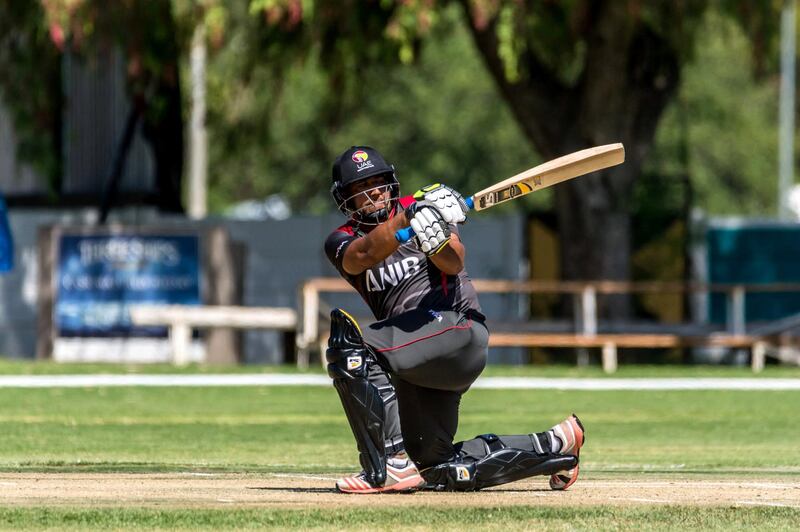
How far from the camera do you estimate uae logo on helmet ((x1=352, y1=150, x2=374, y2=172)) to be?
313 inches

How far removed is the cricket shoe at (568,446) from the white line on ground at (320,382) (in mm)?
10139

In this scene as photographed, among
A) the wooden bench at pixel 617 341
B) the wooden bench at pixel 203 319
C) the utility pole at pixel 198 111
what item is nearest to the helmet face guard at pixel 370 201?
the wooden bench at pixel 617 341

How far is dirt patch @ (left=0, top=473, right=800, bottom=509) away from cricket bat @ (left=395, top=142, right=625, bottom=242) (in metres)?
1.42

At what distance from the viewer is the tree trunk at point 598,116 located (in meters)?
23.1

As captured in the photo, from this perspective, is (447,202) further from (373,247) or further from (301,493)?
(301,493)

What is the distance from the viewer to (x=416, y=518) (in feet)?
23.0

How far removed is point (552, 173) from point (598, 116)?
50.1 ft

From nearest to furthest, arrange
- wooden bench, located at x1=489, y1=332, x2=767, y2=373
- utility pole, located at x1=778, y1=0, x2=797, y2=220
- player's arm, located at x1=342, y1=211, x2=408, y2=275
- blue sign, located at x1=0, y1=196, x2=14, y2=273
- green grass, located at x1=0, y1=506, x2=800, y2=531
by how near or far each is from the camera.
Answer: green grass, located at x1=0, y1=506, x2=800, y2=531 < player's arm, located at x1=342, y1=211, x2=408, y2=275 < blue sign, located at x1=0, y1=196, x2=14, y2=273 < wooden bench, located at x1=489, y1=332, x2=767, y2=373 < utility pole, located at x1=778, y1=0, x2=797, y2=220

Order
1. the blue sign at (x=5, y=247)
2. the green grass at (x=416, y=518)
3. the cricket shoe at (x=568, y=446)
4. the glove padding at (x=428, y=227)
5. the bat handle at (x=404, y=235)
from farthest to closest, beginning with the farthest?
1. the blue sign at (x=5, y=247)
2. the cricket shoe at (x=568, y=446)
3. the bat handle at (x=404, y=235)
4. the glove padding at (x=428, y=227)
5. the green grass at (x=416, y=518)

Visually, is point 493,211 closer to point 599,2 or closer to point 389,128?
point 389,128

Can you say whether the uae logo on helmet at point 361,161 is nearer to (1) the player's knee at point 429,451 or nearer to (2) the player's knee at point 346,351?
(2) the player's knee at point 346,351

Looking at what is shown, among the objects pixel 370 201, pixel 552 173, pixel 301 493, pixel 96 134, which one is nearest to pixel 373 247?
pixel 370 201

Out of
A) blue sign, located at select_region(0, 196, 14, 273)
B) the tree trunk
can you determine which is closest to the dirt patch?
blue sign, located at select_region(0, 196, 14, 273)

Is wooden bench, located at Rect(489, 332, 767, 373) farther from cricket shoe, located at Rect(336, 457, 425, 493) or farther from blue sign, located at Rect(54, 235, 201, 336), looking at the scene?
cricket shoe, located at Rect(336, 457, 425, 493)
